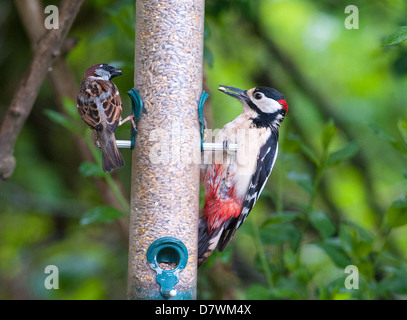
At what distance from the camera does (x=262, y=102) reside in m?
4.09

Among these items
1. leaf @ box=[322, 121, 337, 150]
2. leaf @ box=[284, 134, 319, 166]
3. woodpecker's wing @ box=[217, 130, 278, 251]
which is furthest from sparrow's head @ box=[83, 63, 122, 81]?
leaf @ box=[322, 121, 337, 150]

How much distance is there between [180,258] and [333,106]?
341 cm

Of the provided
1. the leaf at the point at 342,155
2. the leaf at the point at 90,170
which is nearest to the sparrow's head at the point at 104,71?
the leaf at the point at 90,170

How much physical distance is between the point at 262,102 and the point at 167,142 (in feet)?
2.65

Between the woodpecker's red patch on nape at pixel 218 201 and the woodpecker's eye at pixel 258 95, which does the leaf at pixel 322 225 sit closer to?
the woodpecker's red patch on nape at pixel 218 201

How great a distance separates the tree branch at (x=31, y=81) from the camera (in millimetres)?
3875

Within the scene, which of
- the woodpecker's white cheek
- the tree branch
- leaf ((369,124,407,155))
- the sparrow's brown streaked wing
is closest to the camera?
the sparrow's brown streaked wing

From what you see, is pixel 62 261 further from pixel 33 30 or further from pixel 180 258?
pixel 180 258

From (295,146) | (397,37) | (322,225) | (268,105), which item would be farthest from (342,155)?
(397,37)

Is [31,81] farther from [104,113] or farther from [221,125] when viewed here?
[221,125]

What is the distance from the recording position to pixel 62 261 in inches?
234

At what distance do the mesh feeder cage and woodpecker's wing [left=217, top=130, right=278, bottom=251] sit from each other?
30 centimetres

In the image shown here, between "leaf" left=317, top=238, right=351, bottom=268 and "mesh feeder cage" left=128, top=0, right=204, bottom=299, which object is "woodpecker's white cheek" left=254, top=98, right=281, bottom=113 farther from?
"leaf" left=317, top=238, right=351, bottom=268

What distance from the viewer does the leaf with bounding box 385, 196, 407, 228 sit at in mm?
3795
